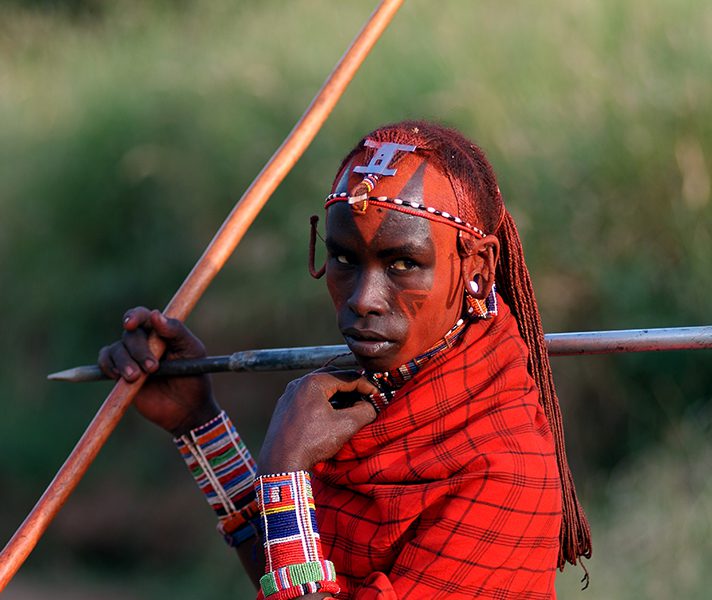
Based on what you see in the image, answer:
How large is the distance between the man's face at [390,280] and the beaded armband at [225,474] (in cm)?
63

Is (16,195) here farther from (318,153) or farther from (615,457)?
(615,457)

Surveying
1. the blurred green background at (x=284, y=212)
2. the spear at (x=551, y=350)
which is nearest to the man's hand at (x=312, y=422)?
the spear at (x=551, y=350)

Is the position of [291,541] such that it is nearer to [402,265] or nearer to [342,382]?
[342,382]

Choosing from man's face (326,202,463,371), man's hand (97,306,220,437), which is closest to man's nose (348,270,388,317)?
man's face (326,202,463,371)

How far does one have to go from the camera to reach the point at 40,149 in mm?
7445

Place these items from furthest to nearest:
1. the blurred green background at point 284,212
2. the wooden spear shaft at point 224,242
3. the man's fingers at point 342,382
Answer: the blurred green background at point 284,212 → the wooden spear shaft at point 224,242 → the man's fingers at point 342,382

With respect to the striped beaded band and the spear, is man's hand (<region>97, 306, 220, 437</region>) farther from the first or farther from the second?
the striped beaded band

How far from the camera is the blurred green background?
4641mm

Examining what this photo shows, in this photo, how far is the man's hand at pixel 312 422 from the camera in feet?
5.78

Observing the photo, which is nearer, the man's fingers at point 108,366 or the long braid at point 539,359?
the long braid at point 539,359

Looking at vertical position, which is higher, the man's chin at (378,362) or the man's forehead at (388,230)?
the man's forehead at (388,230)

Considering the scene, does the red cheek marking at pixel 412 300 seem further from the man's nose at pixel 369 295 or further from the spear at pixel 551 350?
the spear at pixel 551 350

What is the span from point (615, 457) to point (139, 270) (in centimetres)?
326

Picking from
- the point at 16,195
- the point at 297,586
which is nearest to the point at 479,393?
the point at 297,586
